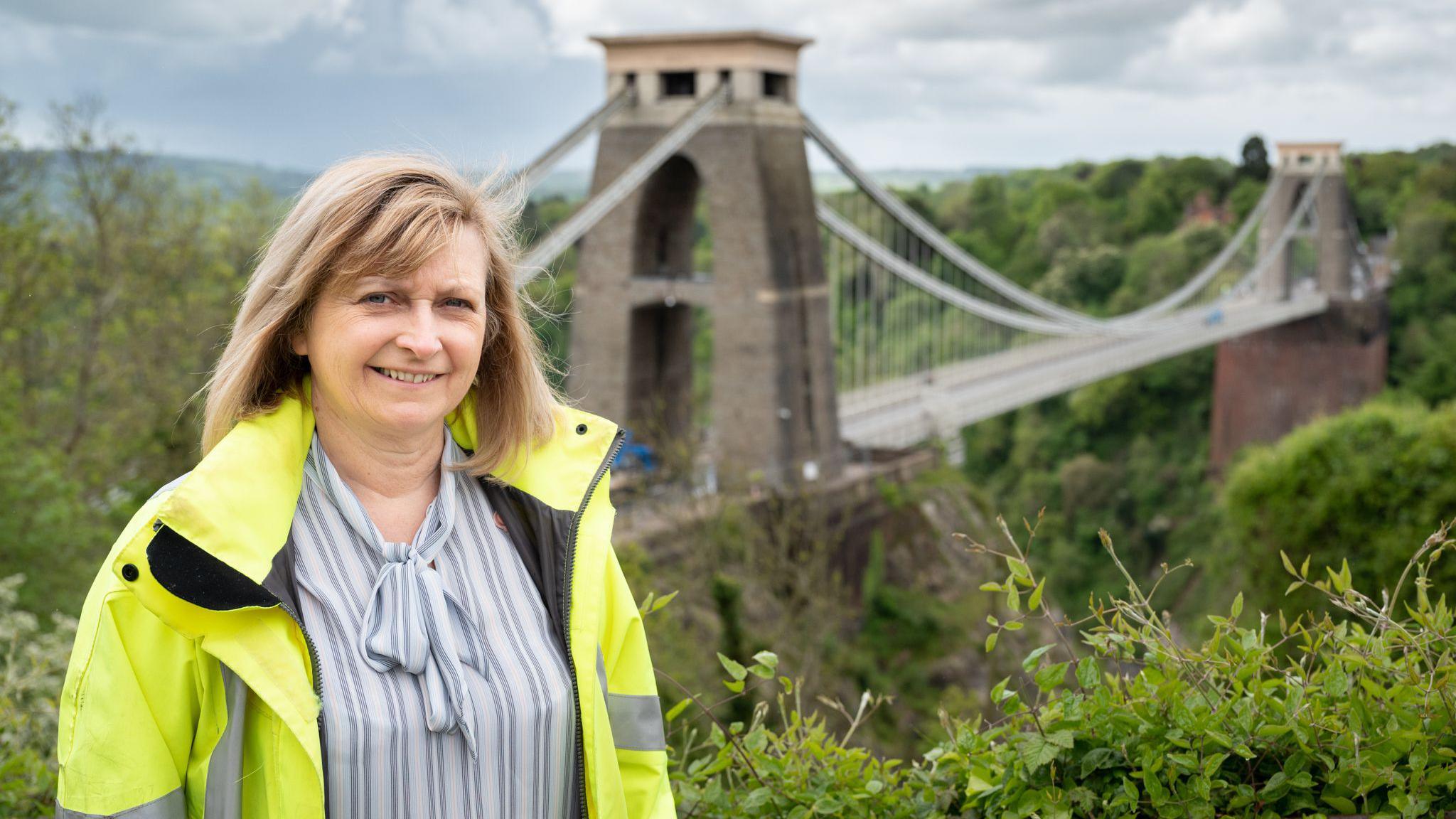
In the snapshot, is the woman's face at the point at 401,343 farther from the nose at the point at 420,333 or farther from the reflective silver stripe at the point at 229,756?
the reflective silver stripe at the point at 229,756

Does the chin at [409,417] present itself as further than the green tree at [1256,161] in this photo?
No

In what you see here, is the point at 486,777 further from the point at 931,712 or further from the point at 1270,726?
the point at 931,712

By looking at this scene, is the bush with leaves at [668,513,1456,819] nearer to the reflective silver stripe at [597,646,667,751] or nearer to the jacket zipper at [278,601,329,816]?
the reflective silver stripe at [597,646,667,751]

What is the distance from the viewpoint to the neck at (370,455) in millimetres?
1256

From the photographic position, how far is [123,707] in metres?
1.04

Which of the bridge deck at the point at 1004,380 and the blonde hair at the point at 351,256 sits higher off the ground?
the blonde hair at the point at 351,256

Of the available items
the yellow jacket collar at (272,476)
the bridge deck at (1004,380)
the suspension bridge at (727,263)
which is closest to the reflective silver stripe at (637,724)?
the yellow jacket collar at (272,476)

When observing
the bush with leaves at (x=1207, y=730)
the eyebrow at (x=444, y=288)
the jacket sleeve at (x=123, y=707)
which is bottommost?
the bush with leaves at (x=1207, y=730)

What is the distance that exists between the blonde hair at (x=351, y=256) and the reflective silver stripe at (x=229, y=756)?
259mm

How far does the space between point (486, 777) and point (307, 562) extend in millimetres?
248

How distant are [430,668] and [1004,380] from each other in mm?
16622

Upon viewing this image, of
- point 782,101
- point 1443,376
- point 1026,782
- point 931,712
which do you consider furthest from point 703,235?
point 1026,782

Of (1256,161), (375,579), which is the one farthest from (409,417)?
(1256,161)

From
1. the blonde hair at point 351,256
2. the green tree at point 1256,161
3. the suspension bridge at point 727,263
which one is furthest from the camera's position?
the green tree at point 1256,161
